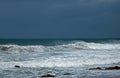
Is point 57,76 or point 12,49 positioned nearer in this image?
point 57,76

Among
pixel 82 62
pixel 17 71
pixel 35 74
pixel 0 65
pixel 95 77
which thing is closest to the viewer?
pixel 95 77

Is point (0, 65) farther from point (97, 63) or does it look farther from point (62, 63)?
point (97, 63)

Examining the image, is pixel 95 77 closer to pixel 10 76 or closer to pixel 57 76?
pixel 57 76

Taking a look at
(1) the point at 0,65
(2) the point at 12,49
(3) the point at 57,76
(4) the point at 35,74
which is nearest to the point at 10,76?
(4) the point at 35,74

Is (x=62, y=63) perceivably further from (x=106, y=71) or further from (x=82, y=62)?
(x=106, y=71)

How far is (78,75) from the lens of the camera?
15656 mm

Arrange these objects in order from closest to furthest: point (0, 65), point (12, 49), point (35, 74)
→ point (35, 74), point (0, 65), point (12, 49)

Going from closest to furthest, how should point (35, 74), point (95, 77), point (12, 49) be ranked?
point (95, 77) < point (35, 74) < point (12, 49)

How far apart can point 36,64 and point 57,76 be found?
575 cm

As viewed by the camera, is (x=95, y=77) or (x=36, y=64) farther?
(x=36, y=64)

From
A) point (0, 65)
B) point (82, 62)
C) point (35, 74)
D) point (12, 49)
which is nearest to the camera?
point (35, 74)

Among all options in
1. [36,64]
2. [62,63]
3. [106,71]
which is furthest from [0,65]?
[106,71]

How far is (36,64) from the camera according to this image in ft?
68.4

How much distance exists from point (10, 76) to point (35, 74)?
128 centimetres
